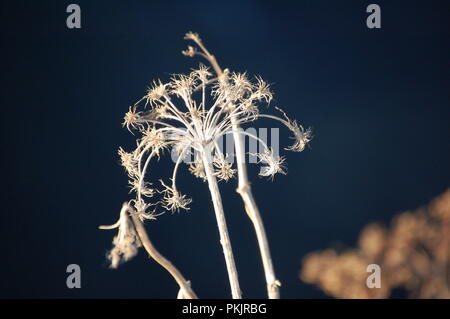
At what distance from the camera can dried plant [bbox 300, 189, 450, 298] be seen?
3.69 metres

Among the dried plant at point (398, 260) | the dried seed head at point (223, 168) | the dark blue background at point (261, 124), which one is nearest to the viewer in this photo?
the dried seed head at point (223, 168)

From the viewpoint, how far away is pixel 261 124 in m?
3.68

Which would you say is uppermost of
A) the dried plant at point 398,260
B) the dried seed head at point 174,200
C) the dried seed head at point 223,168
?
the dried seed head at point 223,168

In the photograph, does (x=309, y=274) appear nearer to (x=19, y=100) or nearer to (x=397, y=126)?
(x=397, y=126)

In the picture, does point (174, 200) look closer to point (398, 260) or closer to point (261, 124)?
point (261, 124)

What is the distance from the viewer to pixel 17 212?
11.4ft

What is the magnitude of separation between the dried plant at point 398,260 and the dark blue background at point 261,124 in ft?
0.30

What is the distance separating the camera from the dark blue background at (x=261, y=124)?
349 centimetres

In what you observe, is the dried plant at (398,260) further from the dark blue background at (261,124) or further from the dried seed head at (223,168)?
the dried seed head at (223,168)

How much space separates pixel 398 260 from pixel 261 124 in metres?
1.38

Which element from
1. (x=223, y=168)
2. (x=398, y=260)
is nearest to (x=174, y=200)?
(x=223, y=168)

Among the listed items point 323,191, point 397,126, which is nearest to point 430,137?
point 397,126

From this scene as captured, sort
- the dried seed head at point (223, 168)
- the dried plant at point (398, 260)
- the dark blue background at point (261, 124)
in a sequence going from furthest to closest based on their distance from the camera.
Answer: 1. the dried plant at point (398, 260)
2. the dark blue background at point (261, 124)
3. the dried seed head at point (223, 168)

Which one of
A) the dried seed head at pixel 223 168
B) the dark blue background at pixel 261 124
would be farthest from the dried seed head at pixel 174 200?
the dark blue background at pixel 261 124
